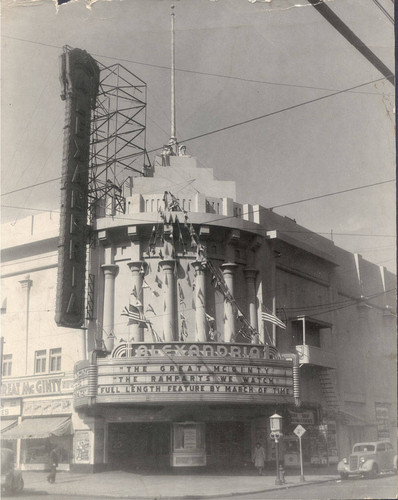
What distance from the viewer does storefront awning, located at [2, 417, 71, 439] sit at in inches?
693

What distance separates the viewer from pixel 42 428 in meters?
18.6

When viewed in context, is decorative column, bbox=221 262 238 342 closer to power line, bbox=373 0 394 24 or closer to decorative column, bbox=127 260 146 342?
decorative column, bbox=127 260 146 342

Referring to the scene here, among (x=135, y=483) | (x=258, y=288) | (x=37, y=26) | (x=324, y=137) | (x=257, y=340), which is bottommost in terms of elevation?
(x=135, y=483)

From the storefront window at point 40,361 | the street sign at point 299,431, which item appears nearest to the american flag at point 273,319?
the street sign at point 299,431

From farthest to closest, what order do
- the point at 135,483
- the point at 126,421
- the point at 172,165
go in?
the point at 172,165
the point at 126,421
the point at 135,483

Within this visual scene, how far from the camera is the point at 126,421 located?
1938 cm

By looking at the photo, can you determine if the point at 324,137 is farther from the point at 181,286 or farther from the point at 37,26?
the point at 181,286

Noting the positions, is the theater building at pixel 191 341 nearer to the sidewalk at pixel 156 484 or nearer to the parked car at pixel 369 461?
the sidewalk at pixel 156 484

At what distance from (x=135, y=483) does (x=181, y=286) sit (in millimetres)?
6592

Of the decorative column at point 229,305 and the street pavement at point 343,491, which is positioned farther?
the decorative column at point 229,305

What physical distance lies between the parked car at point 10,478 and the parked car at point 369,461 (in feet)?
18.6

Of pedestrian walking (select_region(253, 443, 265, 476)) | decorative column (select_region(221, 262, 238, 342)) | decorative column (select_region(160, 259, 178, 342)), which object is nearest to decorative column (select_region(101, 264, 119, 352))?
decorative column (select_region(160, 259, 178, 342))

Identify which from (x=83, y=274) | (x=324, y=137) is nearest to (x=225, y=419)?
(x=83, y=274)

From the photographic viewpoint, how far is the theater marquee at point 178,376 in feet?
59.0
